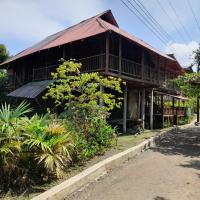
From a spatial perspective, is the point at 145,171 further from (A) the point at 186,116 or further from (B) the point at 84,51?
(A) the point at 186,116

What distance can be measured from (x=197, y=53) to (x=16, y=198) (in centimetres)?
2714

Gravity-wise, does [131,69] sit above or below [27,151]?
above

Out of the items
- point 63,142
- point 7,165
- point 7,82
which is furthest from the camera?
point 7,82

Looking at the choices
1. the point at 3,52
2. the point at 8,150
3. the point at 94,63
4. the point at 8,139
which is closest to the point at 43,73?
the point at 94,63

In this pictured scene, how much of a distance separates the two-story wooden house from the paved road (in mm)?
6158

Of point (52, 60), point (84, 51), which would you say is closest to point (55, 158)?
point (84, 51)

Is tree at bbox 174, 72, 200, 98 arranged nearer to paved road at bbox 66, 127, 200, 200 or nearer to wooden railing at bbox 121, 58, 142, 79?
wooden railing at bbox 121, 58, 142, 79

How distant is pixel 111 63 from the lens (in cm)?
1514

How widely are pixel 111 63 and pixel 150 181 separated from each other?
29.3ft

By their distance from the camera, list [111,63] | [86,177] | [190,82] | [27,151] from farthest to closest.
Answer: [111,63]
[190,82]
[86,177]
[27,151]

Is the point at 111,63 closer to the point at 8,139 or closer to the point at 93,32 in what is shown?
the point at 93,32

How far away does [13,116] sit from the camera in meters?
6.58

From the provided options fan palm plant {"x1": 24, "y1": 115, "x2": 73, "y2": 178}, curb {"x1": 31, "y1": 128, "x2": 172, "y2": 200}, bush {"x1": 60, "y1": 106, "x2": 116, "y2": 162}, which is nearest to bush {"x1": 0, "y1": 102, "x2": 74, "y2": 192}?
fan palm plant {"x1": 24, "y1": 115, "x2": 73, "y2": 178}

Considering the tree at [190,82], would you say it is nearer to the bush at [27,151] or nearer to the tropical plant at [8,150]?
the bush at [27,151]
